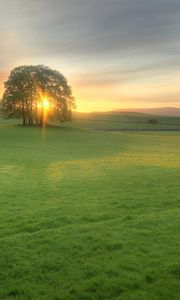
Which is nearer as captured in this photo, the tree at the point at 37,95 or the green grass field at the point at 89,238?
the green grass field at the point at 89,238

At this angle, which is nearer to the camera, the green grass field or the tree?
the green grass field

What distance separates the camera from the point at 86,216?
17531 mm

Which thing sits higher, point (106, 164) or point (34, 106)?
point (34, 106)

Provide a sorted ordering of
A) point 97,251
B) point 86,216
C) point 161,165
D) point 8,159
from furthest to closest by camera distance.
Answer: point 8,159 < point 161,165 < point 86,216 < point 97,251

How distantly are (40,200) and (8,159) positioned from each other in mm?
20999

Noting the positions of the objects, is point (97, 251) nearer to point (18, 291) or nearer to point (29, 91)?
point (18, 291)

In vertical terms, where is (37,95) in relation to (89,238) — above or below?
above

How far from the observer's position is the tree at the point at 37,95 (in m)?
92.1

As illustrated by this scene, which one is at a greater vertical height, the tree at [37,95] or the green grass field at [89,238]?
the tree at [37,95]

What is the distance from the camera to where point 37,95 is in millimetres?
92312

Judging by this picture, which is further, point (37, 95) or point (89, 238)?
point (37, 95)

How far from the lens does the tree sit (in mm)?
92062

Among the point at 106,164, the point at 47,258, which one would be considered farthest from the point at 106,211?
the point at 106,164

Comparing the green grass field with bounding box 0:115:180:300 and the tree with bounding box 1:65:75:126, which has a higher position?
the tree with bounding box 1:65:75:126
